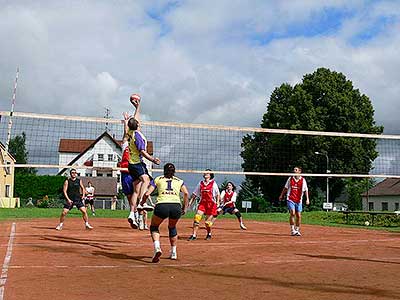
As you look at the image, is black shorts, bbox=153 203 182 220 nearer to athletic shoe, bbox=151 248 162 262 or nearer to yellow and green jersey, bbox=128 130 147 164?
athletic shoe, bbox=151 248 162 262

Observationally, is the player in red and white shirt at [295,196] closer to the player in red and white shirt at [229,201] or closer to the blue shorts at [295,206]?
the blue shorts at [295,206]

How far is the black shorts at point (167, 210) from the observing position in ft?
31.2

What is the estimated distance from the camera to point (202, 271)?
8352 mm

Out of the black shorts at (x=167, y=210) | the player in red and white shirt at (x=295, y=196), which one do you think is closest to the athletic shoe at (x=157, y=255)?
the black shorts at (x=167, y=210)

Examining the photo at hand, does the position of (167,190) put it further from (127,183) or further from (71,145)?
(71,145)

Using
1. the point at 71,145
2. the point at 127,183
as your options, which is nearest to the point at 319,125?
the point at 71,145

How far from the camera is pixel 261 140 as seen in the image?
1690 inches

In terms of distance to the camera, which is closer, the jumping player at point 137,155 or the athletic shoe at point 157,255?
the athletic shoe at point 157,255

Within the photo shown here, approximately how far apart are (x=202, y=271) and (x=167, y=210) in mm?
1540

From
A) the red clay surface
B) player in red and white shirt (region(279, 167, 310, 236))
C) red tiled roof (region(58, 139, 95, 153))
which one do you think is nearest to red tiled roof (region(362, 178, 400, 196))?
red tiled roof (region(58, 139, 95, 153))

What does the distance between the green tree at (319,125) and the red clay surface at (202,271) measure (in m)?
32.0

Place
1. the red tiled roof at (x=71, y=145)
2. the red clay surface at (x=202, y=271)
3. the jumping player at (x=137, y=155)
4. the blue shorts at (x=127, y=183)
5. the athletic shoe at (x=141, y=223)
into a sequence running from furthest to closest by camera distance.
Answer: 1. the red tiled roof at (x=71, y=145)
2. the athletic shoe at (x=141, y=223)
3. the blue shorts at (x=127, y=183)
4. the jumping player at (x=137, y=155)
5. the red clay surface at (x=202, y=271)

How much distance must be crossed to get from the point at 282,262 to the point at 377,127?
46.4m

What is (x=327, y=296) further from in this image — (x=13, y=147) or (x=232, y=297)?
(x=13, y=147)
